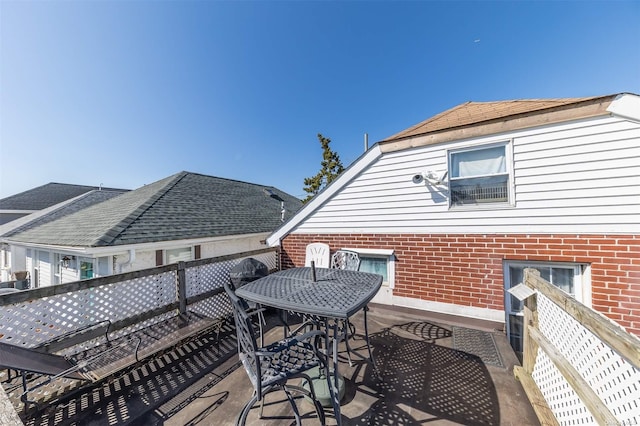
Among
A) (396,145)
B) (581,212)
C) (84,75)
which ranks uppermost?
(84,75)

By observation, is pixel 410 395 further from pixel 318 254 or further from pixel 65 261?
pixel 65 261

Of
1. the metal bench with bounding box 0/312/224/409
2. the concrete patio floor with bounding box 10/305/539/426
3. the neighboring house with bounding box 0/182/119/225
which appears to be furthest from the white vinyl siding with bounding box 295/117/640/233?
the neighboring house with bounding box 0/182/119/225

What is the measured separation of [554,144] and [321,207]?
4430 millimetres

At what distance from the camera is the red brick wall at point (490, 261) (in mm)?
3301

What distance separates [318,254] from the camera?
5.62 meters

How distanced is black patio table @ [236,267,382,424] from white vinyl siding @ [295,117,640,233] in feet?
7.59

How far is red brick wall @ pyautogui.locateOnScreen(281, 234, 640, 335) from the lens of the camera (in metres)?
3.30

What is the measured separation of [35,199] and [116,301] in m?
26.8

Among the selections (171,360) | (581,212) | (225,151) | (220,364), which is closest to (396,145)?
(581,212)

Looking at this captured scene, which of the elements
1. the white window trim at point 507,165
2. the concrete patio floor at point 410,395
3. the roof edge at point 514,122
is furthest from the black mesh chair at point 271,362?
the roof edge at point 514,122

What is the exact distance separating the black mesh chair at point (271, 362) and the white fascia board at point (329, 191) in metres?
3.76

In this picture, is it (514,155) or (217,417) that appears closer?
(217,417)

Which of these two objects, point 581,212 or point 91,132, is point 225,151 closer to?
point 91,132

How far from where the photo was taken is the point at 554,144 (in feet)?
12.1
